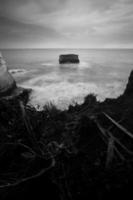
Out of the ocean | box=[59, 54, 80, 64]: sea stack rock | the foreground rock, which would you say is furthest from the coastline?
box=[59, 54, 80, 64]: sea stack rock

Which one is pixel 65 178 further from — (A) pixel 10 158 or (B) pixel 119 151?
(A) pixel 10 158

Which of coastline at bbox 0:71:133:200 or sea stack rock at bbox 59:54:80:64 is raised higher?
sea stack rock at bbox 59:54:80:64

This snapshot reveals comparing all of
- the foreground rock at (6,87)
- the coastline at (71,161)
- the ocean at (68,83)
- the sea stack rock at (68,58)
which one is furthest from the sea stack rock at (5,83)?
the sea stack rock at (68,58)

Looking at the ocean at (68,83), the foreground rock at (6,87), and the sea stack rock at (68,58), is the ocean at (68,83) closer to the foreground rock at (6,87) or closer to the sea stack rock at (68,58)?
the foreground rock at (6,87)

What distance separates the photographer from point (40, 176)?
235 centimetres

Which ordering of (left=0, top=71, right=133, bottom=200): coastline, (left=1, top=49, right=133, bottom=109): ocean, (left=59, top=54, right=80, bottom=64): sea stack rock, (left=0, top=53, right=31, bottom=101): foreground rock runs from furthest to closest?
(left=59, top=54, right=80, bottom=64): sea stack rock → (left=1, top=49, right=133, bottom=109): ocean → (left=0, top=53, right=31, bottom=101): foreground rock → (left=0, top=71, right=133, bottom=200): coastline

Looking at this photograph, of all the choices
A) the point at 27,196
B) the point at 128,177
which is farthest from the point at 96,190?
the point at 27,196

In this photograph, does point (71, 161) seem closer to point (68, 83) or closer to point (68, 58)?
point (68, 83)

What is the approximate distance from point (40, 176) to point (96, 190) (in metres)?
1.06

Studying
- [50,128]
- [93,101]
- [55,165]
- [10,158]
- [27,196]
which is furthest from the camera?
[93,101]

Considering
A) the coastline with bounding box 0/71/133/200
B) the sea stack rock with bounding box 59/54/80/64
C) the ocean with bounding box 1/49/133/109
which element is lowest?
the ocean with bounding box 1/49/133/109

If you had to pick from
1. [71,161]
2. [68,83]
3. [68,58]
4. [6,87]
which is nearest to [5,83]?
[6,87]

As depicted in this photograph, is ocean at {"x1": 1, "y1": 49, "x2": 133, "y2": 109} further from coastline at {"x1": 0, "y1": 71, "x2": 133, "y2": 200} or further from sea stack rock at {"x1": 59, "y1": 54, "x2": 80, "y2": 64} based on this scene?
sea stack rock at {"x1": 59, "y1": 54, "x2": 80, "y2": 64}

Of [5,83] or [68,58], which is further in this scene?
[68,58]
